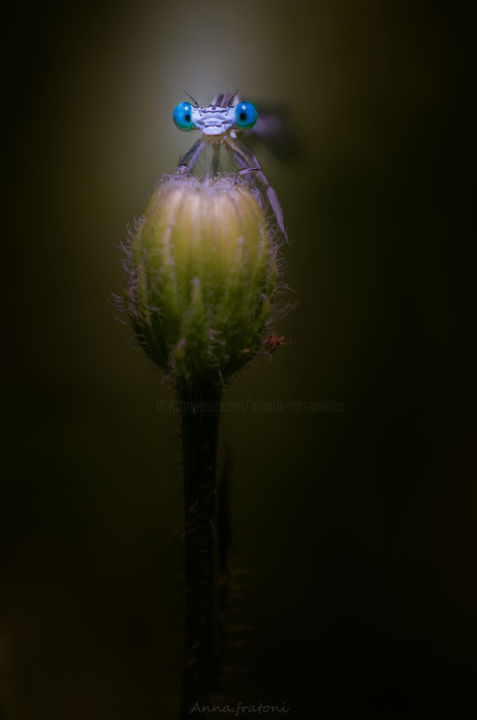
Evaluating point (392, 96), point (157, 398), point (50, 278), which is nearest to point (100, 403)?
point (157, 398)

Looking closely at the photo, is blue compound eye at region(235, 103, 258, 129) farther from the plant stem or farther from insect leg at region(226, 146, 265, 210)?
the plant stem

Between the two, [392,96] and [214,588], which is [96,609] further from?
[392,96]

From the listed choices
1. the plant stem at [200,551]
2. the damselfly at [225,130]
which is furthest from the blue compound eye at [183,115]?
the plant stem at [200,551]

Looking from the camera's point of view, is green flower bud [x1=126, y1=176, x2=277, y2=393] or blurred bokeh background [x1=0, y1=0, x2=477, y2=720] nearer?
green flower bud [x1=126, y1=176, x2=277, y2=393]

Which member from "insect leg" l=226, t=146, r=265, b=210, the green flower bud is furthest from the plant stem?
"insect leg" l=226, t=146, r=265, b=210

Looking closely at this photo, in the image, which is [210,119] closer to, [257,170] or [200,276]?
[257,170]

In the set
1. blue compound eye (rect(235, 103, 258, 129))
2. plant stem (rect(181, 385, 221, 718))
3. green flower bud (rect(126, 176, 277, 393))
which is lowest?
plant stem (rect(181, 385, 221, 718))
